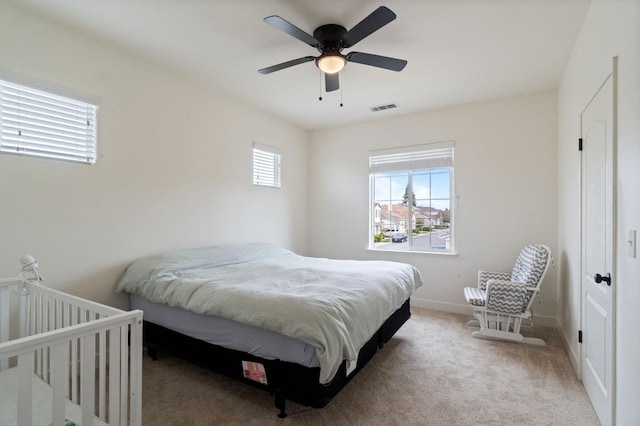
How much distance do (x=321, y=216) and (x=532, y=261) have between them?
2.93m

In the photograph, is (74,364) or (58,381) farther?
(74,364)

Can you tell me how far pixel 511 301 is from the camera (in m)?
2.95

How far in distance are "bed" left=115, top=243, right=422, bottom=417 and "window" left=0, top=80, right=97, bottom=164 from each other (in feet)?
3.50

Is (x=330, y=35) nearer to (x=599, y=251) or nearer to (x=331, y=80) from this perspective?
(x=331, y=80)

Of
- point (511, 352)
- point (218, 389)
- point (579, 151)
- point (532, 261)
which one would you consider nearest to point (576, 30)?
point (579, 151)

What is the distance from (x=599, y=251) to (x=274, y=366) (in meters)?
2.20

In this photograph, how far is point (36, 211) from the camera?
7.18 ft

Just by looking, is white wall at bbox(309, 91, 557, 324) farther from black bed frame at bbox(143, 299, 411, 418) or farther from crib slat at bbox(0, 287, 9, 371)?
crib slat at bbox(0, 287, 9, 371)

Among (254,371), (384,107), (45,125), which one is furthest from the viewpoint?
(384,107)

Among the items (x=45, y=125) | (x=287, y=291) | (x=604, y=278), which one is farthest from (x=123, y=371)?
(x=604, y=278)

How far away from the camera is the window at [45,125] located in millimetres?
2090

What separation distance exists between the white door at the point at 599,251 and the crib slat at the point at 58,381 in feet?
8.50

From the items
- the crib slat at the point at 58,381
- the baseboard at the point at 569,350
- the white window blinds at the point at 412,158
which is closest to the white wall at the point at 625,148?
the baseboard at the point at 569,350

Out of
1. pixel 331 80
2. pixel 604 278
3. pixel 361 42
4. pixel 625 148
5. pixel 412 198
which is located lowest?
pixel 604 278
